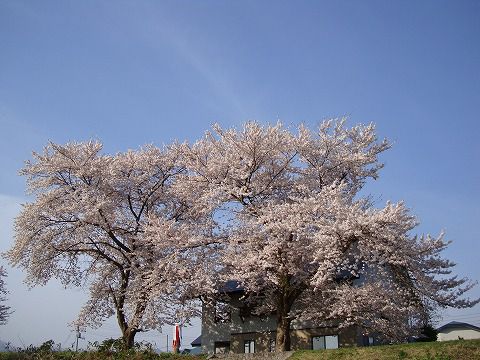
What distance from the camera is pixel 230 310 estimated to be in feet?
108

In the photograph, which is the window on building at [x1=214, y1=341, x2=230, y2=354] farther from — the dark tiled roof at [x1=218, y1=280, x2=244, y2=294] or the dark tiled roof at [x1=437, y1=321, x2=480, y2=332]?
the dark tiled roof at [x1=437, y1=321, x2=480, y2=332]

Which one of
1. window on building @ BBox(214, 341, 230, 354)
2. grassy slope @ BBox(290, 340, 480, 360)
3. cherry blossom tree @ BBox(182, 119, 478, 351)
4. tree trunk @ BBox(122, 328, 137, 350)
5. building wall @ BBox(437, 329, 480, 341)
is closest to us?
grassy slope @ BBox(290, 340, 480, 360)

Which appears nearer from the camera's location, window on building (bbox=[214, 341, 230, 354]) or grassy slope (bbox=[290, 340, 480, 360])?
grassy slope (bbox=[290, 340, 480, 360])

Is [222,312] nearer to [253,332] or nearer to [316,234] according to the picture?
[253,332]

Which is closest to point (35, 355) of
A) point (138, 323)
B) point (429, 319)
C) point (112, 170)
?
point (138, 323)

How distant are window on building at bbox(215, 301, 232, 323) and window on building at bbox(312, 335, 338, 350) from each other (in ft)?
18.3

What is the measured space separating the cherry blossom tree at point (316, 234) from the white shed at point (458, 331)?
45.7 ft

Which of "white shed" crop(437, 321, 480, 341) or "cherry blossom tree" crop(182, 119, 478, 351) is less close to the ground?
"cherry blossom tree" crop(182, 119, 478, 351)

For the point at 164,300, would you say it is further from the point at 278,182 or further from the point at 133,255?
the point at 278,182

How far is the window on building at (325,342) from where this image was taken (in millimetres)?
29766

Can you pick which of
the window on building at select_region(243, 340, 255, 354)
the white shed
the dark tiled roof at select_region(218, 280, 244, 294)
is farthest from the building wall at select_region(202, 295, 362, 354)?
the white shed

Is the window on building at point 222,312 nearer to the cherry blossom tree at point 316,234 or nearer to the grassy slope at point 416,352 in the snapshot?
the cherry blossom tree at point 316,234

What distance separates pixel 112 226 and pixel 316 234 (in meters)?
12.5

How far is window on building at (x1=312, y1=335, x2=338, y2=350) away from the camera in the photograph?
1172 inches
